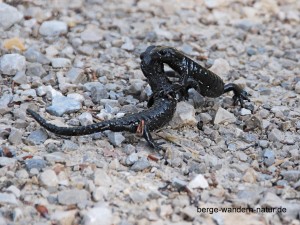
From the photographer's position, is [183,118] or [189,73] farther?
[189,73]

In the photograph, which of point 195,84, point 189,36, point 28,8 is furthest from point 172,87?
point 28,8

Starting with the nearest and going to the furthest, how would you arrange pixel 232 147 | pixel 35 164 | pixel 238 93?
pixel 35 164 → pixel 232 147 → pixel 238 93

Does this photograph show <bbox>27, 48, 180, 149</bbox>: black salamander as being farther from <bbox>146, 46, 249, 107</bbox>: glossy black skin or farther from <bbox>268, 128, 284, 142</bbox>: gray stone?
<bbox>268, 128, 284, 142</bbox>: gray stone

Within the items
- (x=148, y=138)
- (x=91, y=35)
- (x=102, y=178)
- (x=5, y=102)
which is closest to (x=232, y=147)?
(x=148, y=138)

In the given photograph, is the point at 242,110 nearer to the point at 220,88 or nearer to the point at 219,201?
the point at 220,88

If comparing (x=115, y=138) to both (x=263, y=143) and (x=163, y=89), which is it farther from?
(x=263, y=143)

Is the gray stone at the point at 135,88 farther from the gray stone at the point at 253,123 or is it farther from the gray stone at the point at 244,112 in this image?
the gray stone at the point at 253,123
